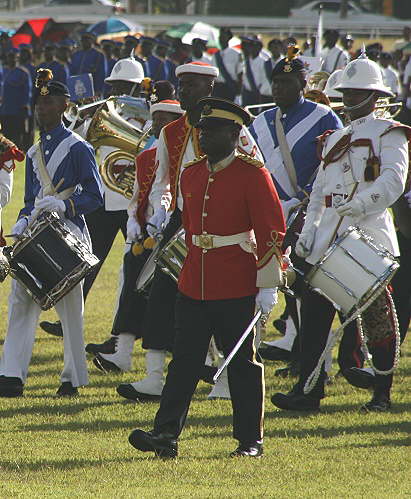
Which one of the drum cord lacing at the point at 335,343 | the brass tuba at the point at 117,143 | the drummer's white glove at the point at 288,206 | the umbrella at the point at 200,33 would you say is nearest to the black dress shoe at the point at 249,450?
the drum cord lacing at the point at 335,343

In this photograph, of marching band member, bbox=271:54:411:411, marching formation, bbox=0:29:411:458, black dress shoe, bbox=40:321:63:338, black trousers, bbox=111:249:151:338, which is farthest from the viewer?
black dress shoe, bbox=40:321:63:338

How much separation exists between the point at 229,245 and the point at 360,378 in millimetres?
1983

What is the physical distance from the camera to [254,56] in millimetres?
27500

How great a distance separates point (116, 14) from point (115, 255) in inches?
1396

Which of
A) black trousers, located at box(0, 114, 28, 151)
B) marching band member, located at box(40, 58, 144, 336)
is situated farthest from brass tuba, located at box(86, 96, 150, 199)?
black trousers, located at box(0, 114, 28, 151)

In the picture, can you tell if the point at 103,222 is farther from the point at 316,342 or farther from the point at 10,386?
the point at 316,342

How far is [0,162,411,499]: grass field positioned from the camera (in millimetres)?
6562

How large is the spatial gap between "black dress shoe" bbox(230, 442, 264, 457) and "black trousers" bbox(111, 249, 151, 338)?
9.57 feet

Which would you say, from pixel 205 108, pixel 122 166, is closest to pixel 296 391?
pixel 205 108

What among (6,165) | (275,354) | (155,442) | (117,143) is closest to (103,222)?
(117,143)

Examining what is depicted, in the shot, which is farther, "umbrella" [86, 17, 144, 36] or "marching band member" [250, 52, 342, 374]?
"umbrella" [86, 17, 144, 36]

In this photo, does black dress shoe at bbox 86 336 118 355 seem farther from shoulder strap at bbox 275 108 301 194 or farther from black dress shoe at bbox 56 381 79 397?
shoulder strap at bbox 275 108 301 194

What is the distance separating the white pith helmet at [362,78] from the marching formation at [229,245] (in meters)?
0.01

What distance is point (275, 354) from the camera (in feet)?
34.0
